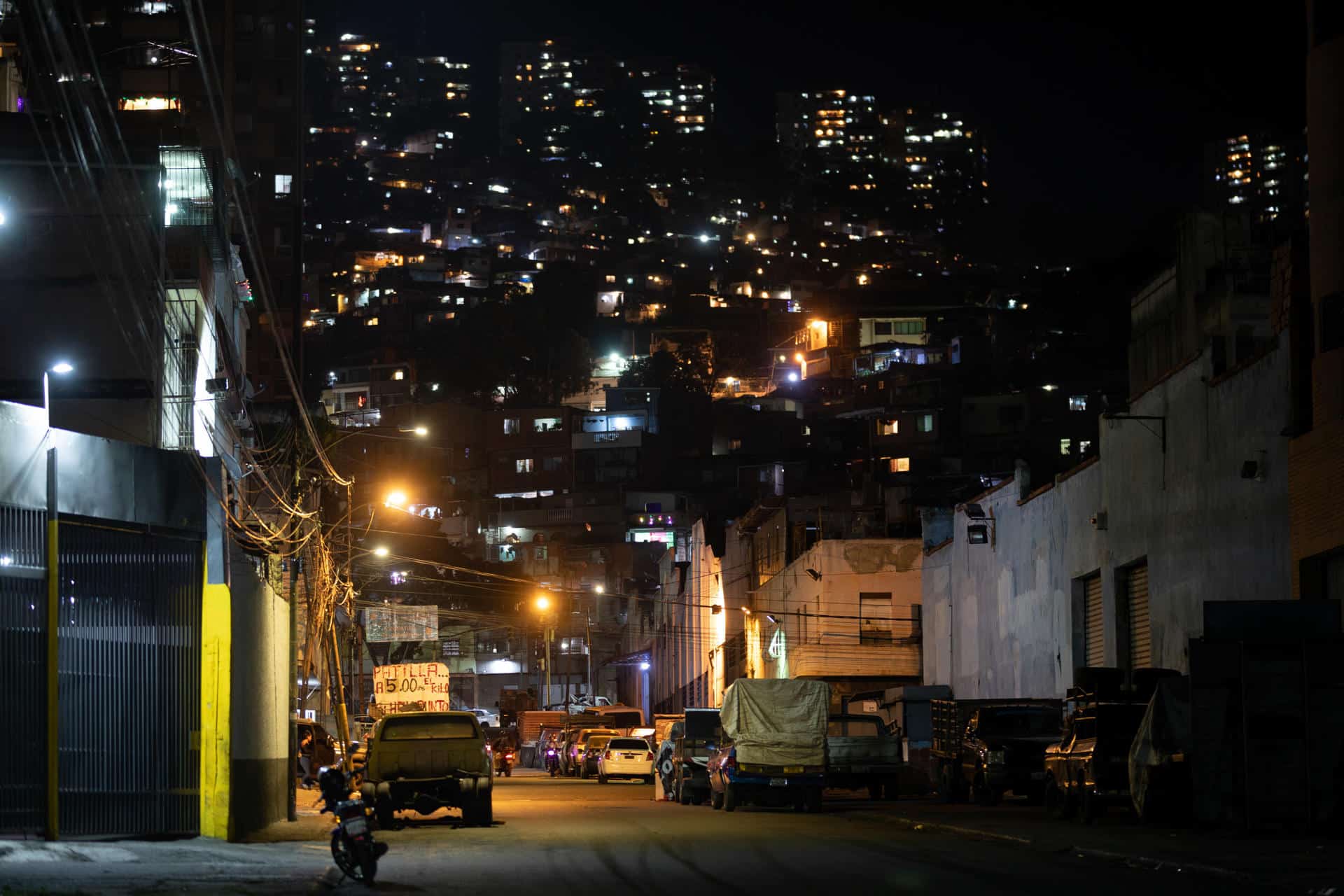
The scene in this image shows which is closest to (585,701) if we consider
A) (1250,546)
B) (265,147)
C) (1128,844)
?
(265,147)

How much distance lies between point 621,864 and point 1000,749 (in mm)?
14799

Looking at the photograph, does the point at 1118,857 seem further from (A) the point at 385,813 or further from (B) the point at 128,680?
(A) the point at 385,813

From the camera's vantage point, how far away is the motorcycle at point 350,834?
1675 centimetres

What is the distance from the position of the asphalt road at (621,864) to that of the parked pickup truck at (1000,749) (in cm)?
574

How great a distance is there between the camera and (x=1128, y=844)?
1969cm

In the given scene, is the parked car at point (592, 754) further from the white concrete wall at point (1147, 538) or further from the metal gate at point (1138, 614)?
the metal gate at point (1138, 614)

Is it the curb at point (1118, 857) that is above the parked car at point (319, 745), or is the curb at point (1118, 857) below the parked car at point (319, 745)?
above

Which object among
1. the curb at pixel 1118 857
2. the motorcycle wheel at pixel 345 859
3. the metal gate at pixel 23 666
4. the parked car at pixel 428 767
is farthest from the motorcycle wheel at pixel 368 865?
the parked car at pixel 428 767

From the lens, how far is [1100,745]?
80.6 feet

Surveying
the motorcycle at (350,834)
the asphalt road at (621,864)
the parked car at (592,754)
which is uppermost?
the motorcycle at (350,834)

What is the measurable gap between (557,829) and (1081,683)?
28.2 feet

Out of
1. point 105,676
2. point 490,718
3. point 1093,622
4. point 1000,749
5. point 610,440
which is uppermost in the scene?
point 610,440

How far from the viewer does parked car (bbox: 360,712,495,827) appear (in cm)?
2622

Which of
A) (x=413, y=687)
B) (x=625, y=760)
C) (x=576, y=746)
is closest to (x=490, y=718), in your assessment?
(x=576, y=746)
